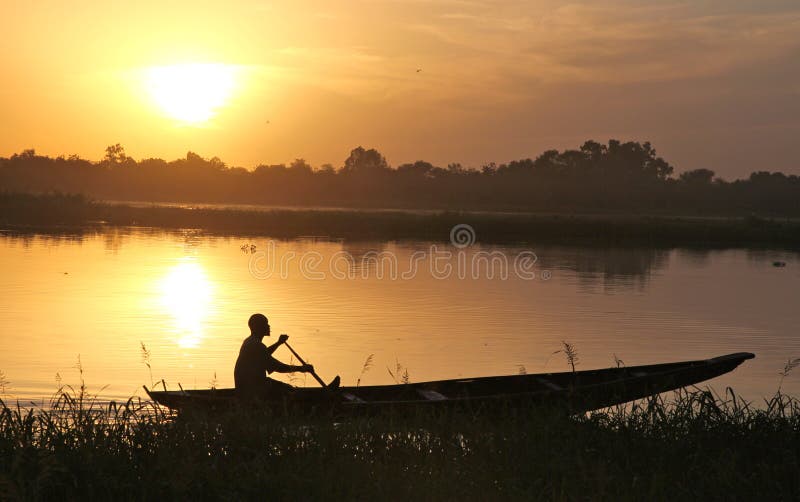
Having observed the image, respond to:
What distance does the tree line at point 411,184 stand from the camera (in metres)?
107

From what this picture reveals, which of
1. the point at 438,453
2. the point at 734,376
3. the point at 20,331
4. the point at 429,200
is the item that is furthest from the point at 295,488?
the point at 429,200

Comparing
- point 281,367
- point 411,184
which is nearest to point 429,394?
point 281,367

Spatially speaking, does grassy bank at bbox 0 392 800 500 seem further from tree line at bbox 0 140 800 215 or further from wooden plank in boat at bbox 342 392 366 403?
tree line at bbox 0 140 800 215

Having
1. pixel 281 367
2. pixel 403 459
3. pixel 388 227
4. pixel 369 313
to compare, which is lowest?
pixel 369 313

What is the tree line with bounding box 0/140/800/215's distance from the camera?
10744cm

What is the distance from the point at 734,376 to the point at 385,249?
91.2 feet

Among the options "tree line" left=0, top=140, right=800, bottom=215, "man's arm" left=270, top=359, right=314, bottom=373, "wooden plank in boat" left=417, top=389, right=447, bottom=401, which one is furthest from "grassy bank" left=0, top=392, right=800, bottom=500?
"tree line" left=0, top=140, right=800, bottom=215

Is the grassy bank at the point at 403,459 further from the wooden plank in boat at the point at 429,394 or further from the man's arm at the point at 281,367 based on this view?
the wooden plank in boat at the point at 429,394

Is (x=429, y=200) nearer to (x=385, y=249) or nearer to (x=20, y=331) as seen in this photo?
(x=385, y=249)

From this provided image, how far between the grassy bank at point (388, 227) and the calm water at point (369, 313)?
14.7 m

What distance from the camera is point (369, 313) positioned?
20.7m

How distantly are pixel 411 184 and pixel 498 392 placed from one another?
107151mm

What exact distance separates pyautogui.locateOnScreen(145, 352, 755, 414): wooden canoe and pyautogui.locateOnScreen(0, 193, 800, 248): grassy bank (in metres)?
39.1

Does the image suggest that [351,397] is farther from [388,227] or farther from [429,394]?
[388,227]
